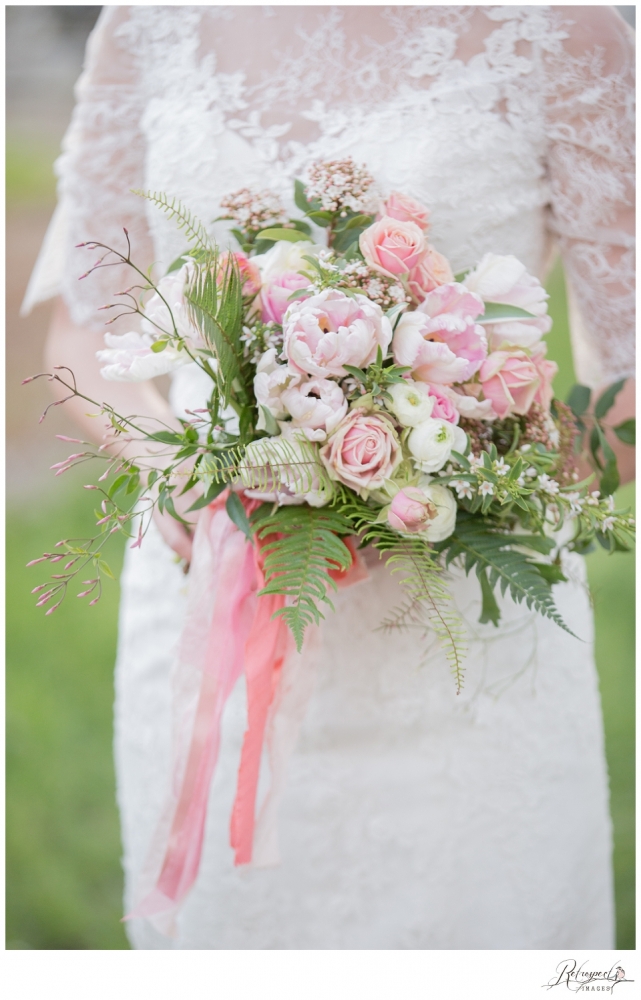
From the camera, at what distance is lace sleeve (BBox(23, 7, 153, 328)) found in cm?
159

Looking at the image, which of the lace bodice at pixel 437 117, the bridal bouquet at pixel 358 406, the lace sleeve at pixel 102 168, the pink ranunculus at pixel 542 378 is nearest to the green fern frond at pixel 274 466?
the bridal bouquet at pixel 358 406

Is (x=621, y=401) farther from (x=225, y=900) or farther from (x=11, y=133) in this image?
(x=11, y=133)

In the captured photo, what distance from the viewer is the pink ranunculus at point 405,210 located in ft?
3.83

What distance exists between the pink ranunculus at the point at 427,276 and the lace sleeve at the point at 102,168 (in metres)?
0.82

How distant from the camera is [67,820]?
114 inches

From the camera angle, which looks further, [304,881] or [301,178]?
[304,881]

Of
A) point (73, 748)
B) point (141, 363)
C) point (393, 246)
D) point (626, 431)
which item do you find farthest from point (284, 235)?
point (73, 748)

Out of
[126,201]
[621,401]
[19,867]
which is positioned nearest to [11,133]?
[126,201]

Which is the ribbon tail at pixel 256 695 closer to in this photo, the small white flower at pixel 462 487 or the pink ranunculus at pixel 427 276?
the small white flower at pixel 462 487

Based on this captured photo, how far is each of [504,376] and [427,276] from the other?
0.18 metres

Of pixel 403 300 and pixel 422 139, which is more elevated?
pixel 422 139

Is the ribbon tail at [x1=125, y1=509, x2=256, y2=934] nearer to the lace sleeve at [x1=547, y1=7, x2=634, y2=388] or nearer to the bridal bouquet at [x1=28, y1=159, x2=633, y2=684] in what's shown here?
the bridal bouquet at [x1=28, y1=159, x2=633, y2=684]

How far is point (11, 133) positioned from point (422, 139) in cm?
467

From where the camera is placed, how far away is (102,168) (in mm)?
1646
